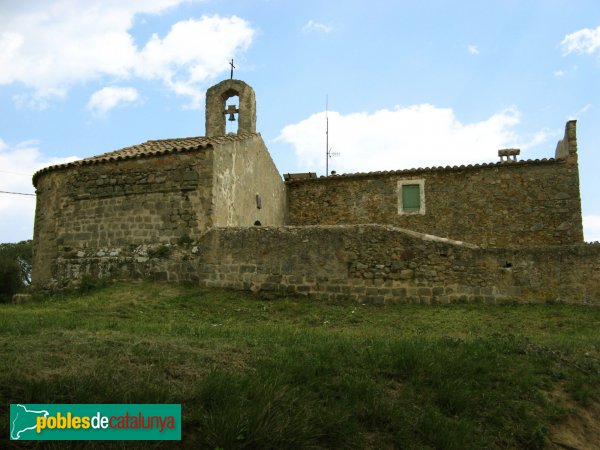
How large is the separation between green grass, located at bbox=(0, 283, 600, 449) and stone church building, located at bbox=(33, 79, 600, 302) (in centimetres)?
273

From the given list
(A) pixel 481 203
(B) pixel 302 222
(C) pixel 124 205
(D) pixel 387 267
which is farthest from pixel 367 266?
(B) pixel 302 222

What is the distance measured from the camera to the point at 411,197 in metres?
17.8

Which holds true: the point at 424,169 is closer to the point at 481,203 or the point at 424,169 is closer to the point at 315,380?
the point at 481,203

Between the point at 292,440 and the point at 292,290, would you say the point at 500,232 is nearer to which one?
the point at 292,290

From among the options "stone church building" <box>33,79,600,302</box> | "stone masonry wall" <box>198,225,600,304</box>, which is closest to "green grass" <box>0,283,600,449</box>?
"stone masonry wall" <box>198,225,600,304</box>

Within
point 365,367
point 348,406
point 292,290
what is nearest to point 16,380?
point 348,406

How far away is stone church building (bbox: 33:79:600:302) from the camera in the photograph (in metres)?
11.2

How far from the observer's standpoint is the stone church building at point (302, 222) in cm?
1116

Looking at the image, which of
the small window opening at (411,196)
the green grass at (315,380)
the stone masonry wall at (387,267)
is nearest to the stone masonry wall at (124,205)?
the stone masonry wall at (387,267)

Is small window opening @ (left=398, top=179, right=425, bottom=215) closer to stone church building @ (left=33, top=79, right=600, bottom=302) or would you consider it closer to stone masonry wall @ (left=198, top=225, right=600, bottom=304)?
stone church building @ (left=33, top=79, right=600, bottom=302)

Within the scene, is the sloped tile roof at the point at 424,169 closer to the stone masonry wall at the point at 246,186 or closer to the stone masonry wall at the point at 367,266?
the stone masonry wall at the point at 246,186

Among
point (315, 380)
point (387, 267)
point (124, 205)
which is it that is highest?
point (124, 205)

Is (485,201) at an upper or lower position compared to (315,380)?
upper

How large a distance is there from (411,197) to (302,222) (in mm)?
4037
